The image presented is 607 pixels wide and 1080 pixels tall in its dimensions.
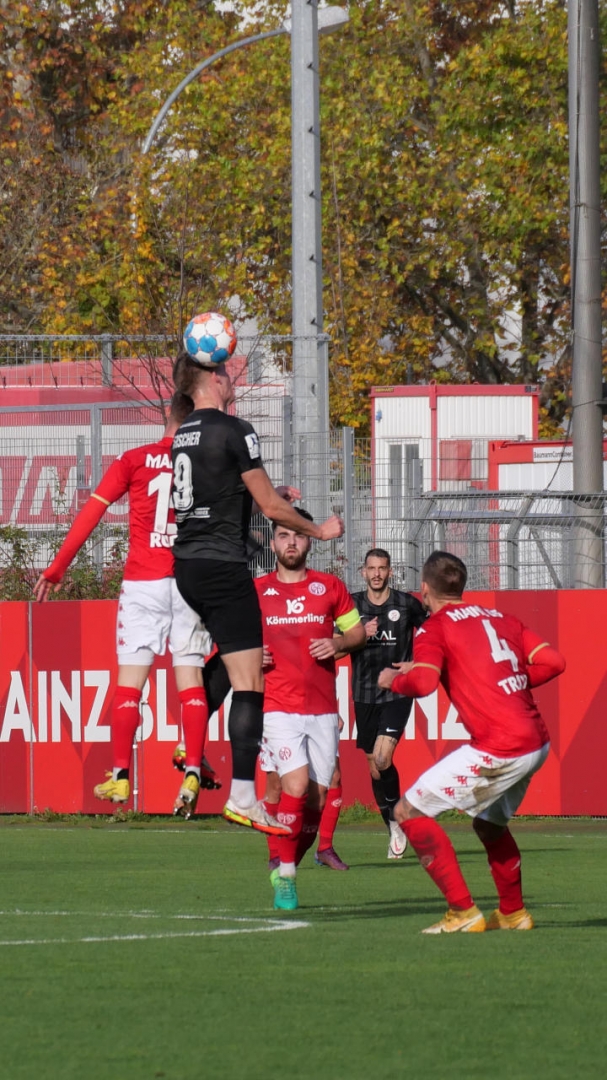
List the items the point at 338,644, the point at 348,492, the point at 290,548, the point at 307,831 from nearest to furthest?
the point at 307,831 → the point at 338,644 → the point at 290,548 → the point at 348,492

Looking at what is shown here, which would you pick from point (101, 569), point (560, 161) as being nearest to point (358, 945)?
point (101, 569)

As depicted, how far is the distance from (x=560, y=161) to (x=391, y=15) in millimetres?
4821

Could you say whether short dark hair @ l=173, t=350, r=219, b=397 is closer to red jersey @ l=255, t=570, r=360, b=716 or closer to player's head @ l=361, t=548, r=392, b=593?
red jersey @ l=255, t=570, r=360, b=716

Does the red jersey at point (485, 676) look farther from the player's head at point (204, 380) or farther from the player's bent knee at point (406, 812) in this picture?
the player's head at point (204, 380)

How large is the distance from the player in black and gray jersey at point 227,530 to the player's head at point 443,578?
0.44 meters

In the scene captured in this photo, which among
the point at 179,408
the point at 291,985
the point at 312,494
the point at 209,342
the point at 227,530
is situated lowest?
the point at 291,985

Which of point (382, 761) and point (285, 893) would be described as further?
point (382, 761)

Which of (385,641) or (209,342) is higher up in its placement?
(209,342)

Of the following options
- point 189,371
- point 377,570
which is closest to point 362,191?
point 377,570

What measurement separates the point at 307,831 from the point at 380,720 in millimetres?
4438

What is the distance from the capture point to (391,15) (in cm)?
4006

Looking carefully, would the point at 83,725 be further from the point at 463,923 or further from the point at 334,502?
the point at 463,923

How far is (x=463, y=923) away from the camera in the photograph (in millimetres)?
8508

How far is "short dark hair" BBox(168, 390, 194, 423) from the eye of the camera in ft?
29.7
